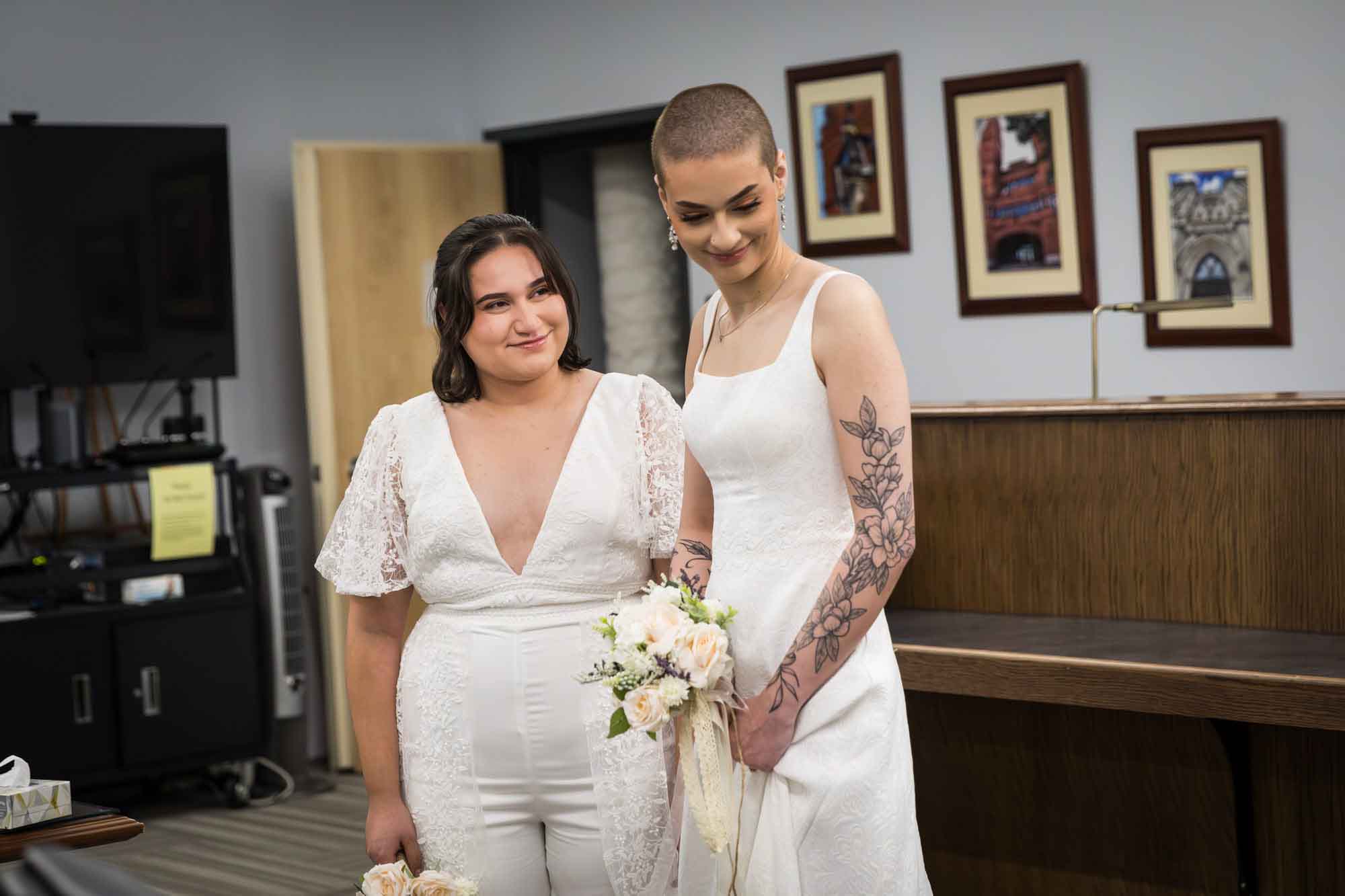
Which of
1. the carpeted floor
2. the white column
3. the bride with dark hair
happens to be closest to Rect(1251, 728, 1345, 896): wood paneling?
the bride with dark hair

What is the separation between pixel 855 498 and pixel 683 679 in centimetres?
30

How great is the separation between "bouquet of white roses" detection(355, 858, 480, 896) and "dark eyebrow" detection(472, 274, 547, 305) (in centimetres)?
80

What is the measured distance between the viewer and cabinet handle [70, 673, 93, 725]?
16.3ft

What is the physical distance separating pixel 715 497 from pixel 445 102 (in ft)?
16.1

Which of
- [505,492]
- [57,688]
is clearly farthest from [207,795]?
[505,492]

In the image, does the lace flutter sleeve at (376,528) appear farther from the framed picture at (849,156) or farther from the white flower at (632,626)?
the framed picture at (849,156)

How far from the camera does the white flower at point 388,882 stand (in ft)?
6.71

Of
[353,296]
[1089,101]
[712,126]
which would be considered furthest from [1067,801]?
[353,296]

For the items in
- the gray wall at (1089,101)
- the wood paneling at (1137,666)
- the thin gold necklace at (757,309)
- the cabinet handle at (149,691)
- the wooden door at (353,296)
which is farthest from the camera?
the wooden door at (353,296)

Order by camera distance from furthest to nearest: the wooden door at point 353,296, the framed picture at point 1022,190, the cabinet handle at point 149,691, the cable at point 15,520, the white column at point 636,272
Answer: the white column at point 636,272, the wooden door at point 353,296, the cable at point 15,520, the cabinet handle at point 149,691, the framed picture at point 1022,190

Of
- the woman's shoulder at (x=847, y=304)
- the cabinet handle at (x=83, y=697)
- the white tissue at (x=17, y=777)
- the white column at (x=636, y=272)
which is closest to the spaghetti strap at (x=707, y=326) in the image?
the woman's shoulder at (x=847, y=304)

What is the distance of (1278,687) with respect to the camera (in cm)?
251

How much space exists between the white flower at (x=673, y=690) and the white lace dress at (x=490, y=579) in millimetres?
367

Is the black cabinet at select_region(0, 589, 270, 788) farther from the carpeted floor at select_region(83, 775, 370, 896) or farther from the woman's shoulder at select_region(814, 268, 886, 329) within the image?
the woman's shoulder at select_region(814, 268, 886, 329)
